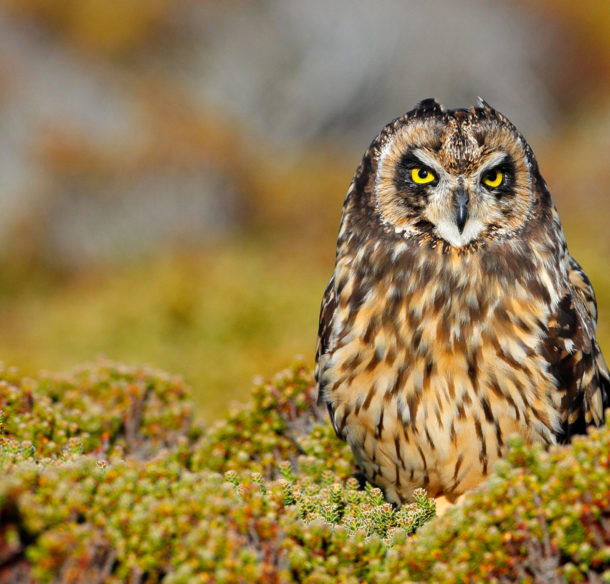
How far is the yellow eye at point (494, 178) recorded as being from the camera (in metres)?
3.30

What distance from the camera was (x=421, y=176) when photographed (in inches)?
131

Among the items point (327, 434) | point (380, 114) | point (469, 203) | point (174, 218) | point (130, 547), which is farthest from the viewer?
point (380, 114)

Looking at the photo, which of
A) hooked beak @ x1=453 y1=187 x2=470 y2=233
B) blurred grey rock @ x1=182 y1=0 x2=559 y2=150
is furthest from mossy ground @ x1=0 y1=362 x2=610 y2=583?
blurred grey rock @ x1=182 y1=0 x2=559 y2=150

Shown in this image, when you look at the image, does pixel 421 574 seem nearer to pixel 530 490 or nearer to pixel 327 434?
pixel 530 490

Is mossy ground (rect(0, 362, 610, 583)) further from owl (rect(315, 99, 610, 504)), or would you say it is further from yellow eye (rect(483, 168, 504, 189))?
yellow eye (rect(483, 168, 504, 189))

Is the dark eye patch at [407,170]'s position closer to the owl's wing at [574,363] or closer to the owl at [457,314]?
the owl at [457,314]

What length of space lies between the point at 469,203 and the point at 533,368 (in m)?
0.71

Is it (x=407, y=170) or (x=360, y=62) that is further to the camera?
(x=360, y=62)

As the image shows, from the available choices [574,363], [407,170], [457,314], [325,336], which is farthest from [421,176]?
[574,363]

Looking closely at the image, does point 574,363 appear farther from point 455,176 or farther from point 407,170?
point 407,170

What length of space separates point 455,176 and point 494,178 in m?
0.19

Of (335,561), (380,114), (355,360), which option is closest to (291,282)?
(380,114)

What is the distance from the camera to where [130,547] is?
2.26 metres

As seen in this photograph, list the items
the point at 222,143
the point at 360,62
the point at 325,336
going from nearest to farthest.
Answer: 1. the point at 325,336
2. the point at 222,143
3. the point at 360,62
